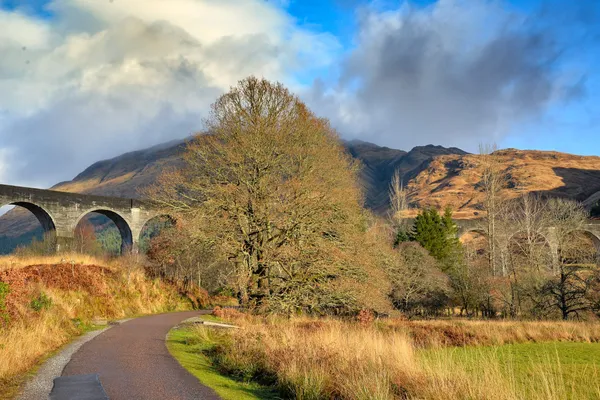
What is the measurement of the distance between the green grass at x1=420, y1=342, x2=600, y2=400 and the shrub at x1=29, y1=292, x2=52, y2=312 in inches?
485

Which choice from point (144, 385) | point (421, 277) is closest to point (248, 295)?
point (144, 385)

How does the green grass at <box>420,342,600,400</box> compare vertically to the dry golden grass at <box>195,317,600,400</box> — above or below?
below

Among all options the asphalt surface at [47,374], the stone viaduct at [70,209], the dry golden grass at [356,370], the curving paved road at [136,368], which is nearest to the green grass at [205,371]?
the curving paved road at [136,368]

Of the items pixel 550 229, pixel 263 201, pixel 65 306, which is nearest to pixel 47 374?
pixel 65 306

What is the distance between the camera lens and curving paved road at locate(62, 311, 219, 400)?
26.3ft

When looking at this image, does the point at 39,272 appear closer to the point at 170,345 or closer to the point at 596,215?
the point at 170,345

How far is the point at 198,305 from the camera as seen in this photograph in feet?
106

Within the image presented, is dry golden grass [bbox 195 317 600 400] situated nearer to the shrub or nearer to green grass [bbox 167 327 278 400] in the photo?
green grass [bbox 167 327 278 400]

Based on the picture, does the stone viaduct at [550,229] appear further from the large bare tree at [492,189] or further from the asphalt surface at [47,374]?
the asphalt surface at [47,374]

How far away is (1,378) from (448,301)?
37940mm

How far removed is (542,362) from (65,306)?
1775cm

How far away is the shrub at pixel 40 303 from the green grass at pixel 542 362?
Answer: 485 inches

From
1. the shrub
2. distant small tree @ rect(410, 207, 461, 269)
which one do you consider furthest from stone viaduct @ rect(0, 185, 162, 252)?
distant small tree @ rect(410, 207, 461, 269)

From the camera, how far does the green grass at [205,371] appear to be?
27.0 ft
